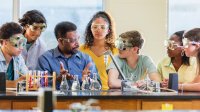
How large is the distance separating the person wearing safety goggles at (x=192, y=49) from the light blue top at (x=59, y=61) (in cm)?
82

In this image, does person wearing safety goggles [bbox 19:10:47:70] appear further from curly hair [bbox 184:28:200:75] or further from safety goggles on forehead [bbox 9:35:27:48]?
curly hair [bbox 184:28:200:75]

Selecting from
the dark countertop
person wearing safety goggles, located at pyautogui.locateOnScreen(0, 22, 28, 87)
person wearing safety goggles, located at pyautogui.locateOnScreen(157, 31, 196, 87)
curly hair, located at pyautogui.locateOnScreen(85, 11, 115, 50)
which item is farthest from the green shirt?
person wearing safety goggles, located at pyautogui.locateOnScreen(157, 31, 196, 87)

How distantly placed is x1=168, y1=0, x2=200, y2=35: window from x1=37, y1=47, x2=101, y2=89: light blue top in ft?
7.33

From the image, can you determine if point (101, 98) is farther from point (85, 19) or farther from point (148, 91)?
point (85, 19)

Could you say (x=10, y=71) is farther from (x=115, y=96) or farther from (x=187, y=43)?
(x=187, y=43)

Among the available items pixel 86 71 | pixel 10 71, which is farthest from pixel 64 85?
pixel 10 71

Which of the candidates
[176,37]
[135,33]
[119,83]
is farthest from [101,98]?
[176,37]

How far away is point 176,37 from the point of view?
3654 mm

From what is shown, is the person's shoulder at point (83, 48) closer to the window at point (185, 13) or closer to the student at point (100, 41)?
the student at point (100, 41)

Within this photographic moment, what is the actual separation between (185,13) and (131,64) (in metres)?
2.19

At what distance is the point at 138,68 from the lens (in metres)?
3.64

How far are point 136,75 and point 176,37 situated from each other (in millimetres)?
497

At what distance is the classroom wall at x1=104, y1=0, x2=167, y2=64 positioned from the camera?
514 cm

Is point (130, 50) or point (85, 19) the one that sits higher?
point (85, 19)
